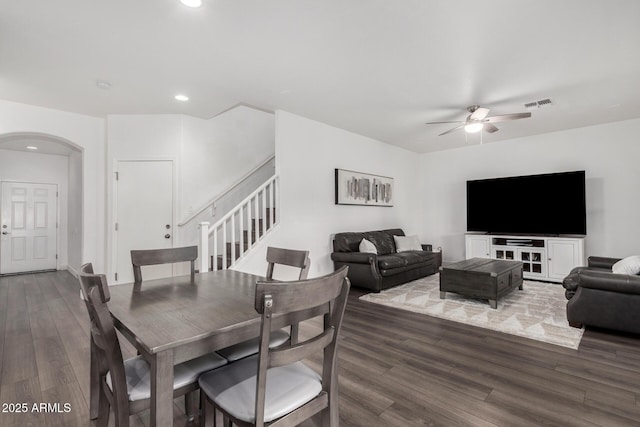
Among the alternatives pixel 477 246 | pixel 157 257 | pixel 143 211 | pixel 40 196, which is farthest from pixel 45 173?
pixel 477 246

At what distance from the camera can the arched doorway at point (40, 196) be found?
629cm

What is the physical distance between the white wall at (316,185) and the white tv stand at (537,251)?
6.18 feet

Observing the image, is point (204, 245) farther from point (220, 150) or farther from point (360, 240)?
point (360, 240)

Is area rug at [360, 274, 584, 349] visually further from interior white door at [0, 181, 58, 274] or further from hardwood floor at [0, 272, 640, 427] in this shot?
interior white door at [0, 181, 58, 274]

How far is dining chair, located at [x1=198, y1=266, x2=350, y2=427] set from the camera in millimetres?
1046

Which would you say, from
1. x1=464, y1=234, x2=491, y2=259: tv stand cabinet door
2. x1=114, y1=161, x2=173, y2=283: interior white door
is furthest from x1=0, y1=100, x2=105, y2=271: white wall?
x1=464, y1=234, x2=491, y2=259: tv stand cabinet door

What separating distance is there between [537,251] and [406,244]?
2.30 metres

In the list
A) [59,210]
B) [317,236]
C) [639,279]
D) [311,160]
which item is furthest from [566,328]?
[59,210]

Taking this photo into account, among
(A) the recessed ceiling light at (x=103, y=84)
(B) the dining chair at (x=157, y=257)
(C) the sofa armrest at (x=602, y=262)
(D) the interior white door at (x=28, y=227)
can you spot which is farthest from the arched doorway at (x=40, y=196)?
(C) the sofa armrest at (x=602, y=262)

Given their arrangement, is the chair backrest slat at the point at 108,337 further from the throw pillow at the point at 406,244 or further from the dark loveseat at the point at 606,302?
the throw pillow at the point at 406,244

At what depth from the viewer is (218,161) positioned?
206 inches

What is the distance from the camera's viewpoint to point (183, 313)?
4.52 ft

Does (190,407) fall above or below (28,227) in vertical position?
below

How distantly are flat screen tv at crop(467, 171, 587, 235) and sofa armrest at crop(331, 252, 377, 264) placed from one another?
9.77 feet
